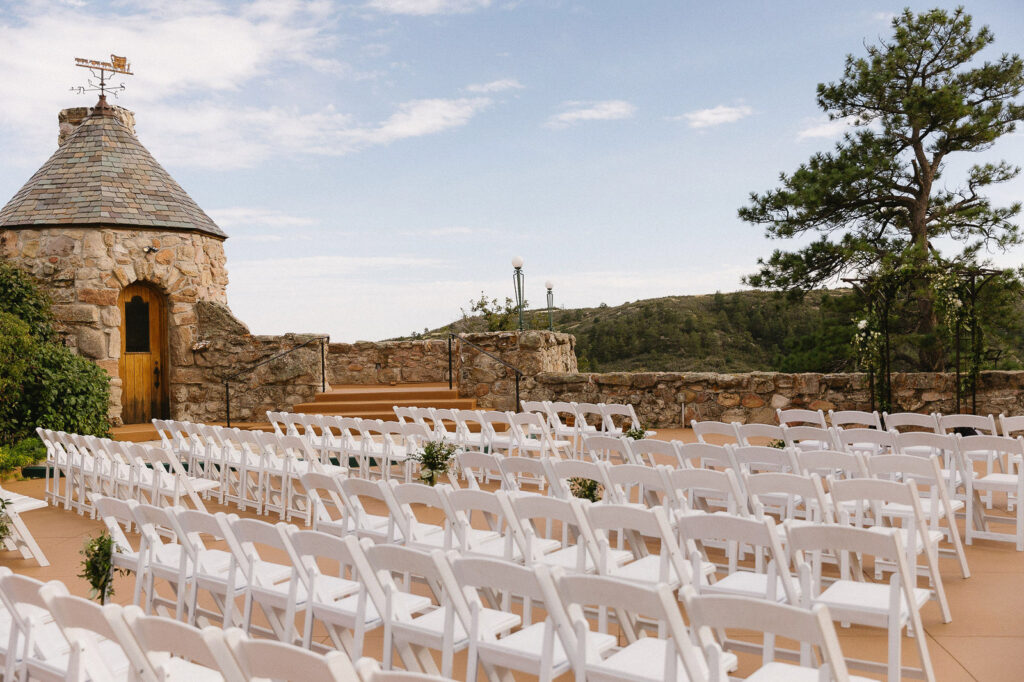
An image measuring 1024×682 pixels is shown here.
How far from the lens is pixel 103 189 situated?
45.3ft

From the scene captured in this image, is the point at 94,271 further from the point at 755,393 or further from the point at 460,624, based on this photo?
the point at 460,624

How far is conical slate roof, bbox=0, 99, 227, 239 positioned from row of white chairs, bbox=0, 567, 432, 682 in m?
11.6

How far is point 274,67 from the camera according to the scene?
64.5 feet

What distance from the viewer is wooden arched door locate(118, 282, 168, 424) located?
13.8m

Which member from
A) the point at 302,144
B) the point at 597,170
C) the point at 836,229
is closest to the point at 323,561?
the point at 836,229

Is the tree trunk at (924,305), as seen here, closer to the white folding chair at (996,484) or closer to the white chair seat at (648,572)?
the white folding chair at (996,484)

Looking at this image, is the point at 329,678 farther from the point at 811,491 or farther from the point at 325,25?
the point at 325,25

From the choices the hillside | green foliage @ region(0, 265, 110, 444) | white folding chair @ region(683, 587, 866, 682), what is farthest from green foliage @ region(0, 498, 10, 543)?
the hillside

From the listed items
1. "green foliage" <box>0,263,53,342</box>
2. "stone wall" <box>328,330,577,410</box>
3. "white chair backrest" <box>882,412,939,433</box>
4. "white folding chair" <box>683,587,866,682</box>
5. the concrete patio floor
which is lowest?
the concrete patio floor

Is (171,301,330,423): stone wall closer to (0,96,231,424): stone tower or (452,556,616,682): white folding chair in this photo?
(0,96,231,424): stone tower

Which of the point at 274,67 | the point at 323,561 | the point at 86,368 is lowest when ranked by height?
the point at 323,561

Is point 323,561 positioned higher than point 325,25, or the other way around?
point 325,25

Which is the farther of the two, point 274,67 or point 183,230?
point 274,67

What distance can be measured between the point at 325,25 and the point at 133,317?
29.5 ft
